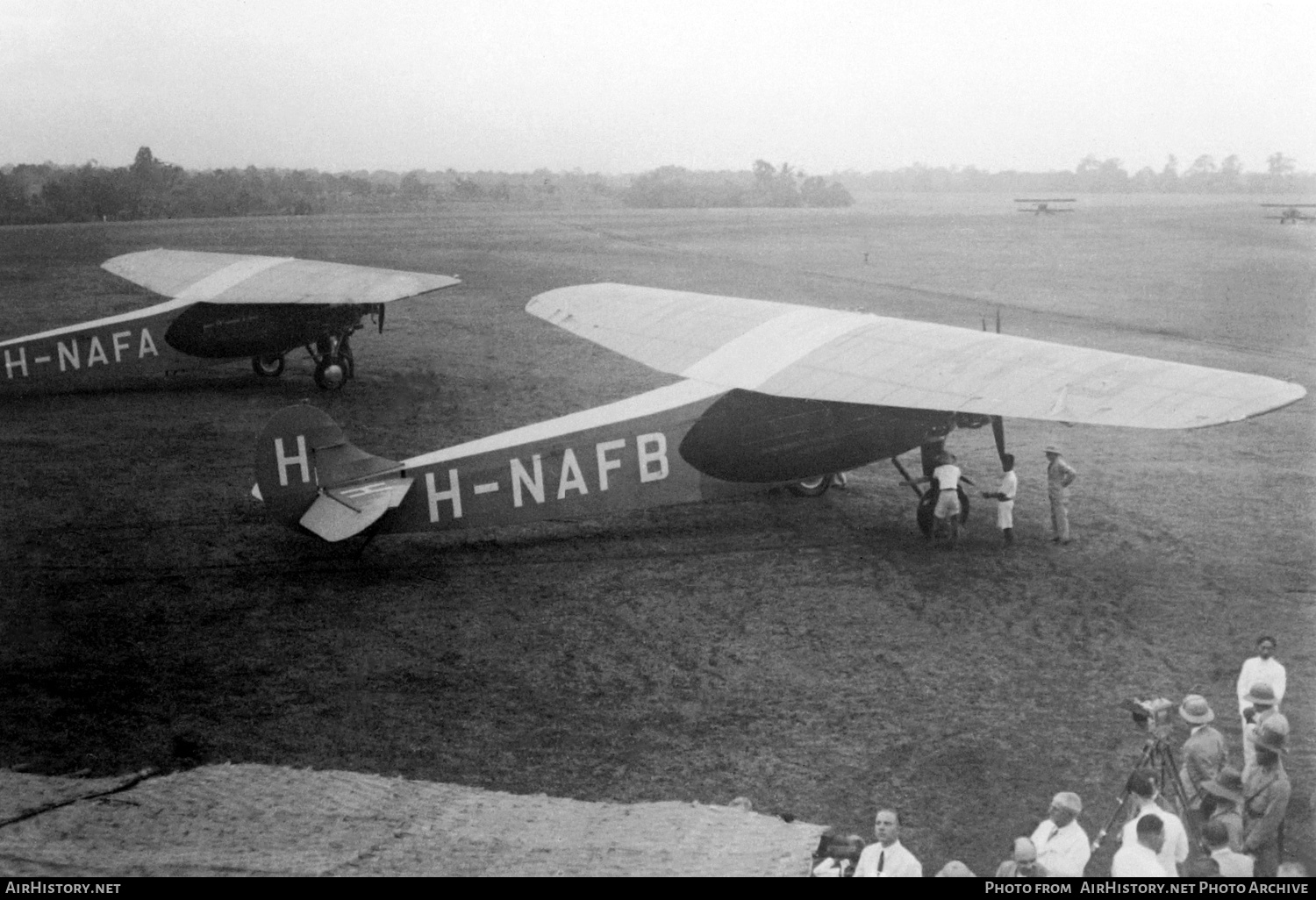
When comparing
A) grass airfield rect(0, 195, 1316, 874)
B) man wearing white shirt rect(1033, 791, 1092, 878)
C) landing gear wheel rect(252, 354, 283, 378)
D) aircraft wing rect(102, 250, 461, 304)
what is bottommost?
grass airfield rect(0, 195, 1316, 874)

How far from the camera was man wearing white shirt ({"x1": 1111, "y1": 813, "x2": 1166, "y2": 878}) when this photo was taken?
545 cm

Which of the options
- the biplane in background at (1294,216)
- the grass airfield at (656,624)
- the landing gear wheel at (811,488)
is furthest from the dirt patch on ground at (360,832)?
the biplane in background at (1294,216)

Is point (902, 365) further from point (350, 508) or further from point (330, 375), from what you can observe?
point (330, 375)

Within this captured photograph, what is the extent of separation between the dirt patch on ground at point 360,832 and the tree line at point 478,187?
1292 centimetres

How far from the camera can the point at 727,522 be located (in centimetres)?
1376

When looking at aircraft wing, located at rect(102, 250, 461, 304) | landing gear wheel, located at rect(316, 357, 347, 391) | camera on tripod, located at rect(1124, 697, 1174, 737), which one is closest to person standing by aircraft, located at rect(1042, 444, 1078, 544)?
camera on tripod, located at rect(1124, 697, 1174, 737)

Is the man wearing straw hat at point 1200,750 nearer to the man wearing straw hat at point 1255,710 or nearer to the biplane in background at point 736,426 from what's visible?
the man wearing straw hat at point 1255,710

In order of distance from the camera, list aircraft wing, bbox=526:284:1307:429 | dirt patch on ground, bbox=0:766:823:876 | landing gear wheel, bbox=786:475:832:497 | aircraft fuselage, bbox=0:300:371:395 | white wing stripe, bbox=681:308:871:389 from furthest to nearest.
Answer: aircraft fuselage, bbox=0:300:371:395, landing gear wheel, bbox=786:475:832:497, white wing stripe, bbox=681:308:871:389, aircraft wing, bbox=526:284:1307:429, dirt patch on ground, bbox=0:766:823:876

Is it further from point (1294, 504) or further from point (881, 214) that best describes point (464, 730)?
point (881, 214)

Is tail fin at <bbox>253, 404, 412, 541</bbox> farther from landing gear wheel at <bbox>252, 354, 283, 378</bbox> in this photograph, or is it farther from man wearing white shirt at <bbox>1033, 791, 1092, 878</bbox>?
landing gear wheel at <bbox>252, 354, 283, 378</bbox>

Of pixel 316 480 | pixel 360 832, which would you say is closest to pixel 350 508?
pixel 316 480

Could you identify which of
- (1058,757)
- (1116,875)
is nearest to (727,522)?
(1058,757)

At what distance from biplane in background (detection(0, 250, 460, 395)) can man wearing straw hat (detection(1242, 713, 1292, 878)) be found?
54.7 ft

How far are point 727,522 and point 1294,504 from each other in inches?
280
